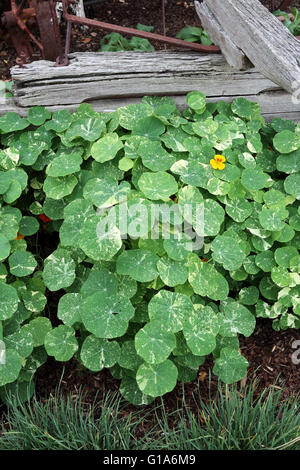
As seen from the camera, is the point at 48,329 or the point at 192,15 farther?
the point at 192,15

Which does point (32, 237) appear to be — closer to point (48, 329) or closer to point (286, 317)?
point (48, 329)

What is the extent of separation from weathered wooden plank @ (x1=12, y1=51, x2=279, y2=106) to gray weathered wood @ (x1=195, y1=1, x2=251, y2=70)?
3.8 inches

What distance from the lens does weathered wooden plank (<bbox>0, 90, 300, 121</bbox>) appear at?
2.50 meters

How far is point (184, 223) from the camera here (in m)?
2.03

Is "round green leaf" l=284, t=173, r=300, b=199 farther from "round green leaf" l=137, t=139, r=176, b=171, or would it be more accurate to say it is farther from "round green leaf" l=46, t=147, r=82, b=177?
"round green leaf" l=46, t=147, r=82, b=177

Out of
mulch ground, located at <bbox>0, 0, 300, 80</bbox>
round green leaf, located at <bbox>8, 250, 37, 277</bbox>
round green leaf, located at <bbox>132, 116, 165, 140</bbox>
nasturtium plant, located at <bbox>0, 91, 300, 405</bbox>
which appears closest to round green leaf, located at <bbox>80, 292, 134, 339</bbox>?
nasturtium plant, located at <bbox>0, 91, 300, 405</bbox>

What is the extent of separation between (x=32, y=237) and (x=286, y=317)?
4.44ft

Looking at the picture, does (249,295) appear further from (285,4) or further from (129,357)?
(285,4)

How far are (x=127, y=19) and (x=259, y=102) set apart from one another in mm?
1409

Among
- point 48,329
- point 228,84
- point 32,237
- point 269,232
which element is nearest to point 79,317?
point 48,329

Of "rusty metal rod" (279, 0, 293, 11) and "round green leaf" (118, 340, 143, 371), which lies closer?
"round green leaf" (118, 340, 143, 371)

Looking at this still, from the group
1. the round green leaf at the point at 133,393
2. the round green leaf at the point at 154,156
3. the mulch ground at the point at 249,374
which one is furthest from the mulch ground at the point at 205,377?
the round green leaf at the point at 154,156

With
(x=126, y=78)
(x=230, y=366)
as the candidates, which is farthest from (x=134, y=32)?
(x=230, y=366)

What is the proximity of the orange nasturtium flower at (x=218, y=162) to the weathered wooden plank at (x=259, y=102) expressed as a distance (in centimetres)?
52
